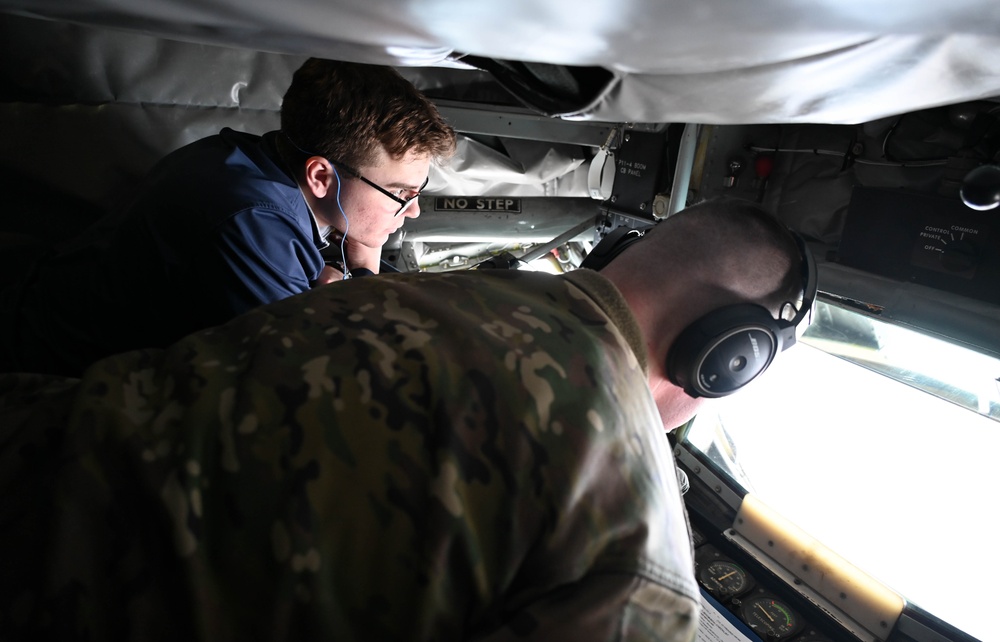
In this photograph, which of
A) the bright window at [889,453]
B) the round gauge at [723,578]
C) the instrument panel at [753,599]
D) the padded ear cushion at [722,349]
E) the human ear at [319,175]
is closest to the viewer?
the padded ear cushion at [722,349]

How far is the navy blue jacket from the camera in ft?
5.09

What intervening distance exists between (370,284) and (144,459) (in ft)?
1.26

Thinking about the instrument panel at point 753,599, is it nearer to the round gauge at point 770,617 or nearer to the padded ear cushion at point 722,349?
the round gauge at point 770,617

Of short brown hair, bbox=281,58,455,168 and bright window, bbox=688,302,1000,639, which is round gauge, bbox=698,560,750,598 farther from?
short brown hair, bbox=281,58,455,168

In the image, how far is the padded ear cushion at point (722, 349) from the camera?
3.36ft

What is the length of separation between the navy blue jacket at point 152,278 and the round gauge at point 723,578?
161 cm

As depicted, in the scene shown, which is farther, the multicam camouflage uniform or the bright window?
the bright window

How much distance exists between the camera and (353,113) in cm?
192

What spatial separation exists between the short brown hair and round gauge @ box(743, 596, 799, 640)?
183 cm

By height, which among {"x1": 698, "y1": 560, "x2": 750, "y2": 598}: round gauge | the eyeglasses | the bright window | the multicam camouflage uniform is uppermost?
the eyeglasses

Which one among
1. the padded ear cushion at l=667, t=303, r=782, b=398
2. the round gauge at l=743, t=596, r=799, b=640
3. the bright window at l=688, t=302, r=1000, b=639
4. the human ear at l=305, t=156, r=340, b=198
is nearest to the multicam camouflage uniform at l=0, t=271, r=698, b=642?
the padded ear cushion at l=667, t=303, r=782, b=398

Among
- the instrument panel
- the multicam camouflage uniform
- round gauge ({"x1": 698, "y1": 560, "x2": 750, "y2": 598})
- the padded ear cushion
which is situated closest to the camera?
the multicam camouflage uniform

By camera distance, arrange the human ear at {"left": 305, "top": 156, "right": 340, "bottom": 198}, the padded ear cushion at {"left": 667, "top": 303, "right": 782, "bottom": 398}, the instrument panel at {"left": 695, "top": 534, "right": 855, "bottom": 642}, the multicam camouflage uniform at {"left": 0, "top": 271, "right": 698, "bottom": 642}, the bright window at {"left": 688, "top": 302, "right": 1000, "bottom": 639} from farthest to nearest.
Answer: the human ear at {"left": 305, "top": 156, "right": 340, "bottom": 198}, the instrument panel at {"left": 695, "top": 534, "right": 855, "bottom": 642}, the bright window at {"left": 688, "top": 302, "right": 1000, "bottom": 639}, the padded ear cushion at {"left": 667, "top": 303, "right": 782, "bottom": 398}, the multicam camouflage uniform at {"left": 0, "top": 271, "right": 698, "bottom": 642}

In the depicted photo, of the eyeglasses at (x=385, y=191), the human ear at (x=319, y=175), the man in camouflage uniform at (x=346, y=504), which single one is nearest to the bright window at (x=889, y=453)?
the man in camouflage uniform at (x=346, y=504)
